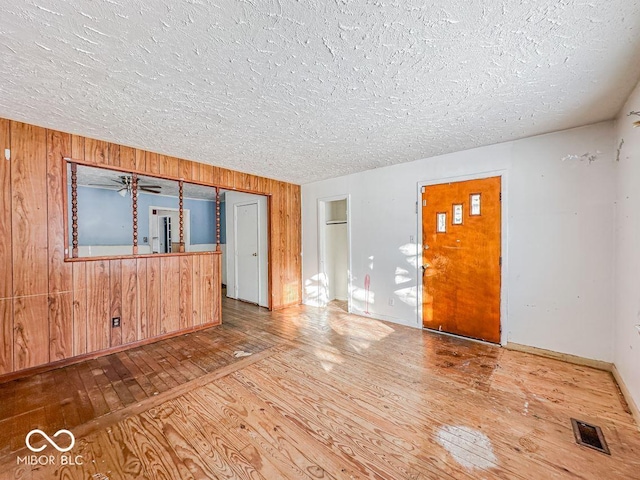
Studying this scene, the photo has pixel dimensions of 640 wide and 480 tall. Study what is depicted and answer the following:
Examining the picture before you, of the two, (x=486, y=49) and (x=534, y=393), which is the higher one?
(x=486, y=49)

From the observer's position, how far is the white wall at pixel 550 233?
2.48 m

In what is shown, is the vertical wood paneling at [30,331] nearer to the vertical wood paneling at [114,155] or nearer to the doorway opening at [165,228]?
the vertical wood paneling at [114,155]

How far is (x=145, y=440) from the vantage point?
5.39 feet

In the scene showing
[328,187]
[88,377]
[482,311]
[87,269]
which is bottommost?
[88,377]

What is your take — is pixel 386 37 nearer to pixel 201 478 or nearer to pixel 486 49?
pixel 486 49

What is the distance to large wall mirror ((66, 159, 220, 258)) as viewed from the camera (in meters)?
5.12

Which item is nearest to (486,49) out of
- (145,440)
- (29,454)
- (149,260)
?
(145,440)

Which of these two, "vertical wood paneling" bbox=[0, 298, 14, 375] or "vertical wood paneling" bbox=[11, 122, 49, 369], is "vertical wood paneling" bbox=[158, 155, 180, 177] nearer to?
"vertical wood paneling" bbox=[11, 122, 49, 369]

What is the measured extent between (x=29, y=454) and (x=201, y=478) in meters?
1.12

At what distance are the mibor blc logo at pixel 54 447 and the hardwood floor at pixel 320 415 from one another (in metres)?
0.01

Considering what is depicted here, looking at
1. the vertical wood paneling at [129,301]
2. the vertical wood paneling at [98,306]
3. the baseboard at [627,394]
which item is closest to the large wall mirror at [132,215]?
the vertical wood paneling at [129,301]

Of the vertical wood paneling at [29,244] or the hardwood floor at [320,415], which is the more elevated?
the vertical wood paneling at [29,244]

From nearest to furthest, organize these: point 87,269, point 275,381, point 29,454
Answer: point 29,454, point 275,381, point 87,269

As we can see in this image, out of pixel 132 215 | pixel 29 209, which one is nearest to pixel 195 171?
pixel 29 209
